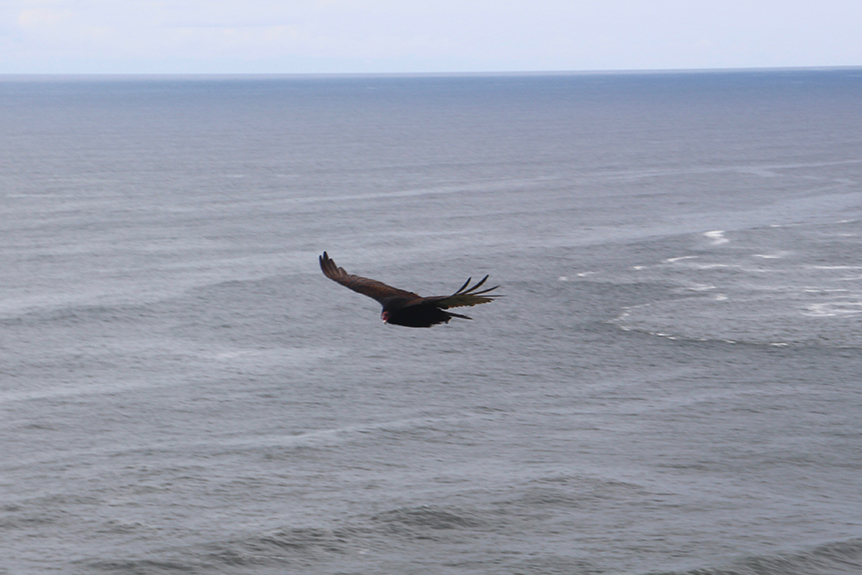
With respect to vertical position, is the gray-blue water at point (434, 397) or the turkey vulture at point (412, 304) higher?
the turkey vulture at point (412, 304)

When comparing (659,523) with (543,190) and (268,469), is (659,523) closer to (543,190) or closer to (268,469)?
(268,469)

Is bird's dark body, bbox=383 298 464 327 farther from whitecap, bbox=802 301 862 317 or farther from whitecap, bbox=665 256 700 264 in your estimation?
whitecap, bbox=665 256 700 264

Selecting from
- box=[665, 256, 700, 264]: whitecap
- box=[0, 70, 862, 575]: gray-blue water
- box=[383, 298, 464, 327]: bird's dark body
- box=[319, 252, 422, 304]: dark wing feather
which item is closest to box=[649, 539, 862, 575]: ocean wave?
A: box=[0, 70, 862, 575]: gray-blue water

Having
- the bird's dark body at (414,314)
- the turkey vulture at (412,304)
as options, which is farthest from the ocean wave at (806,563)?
the bird's dark body at (414,314)

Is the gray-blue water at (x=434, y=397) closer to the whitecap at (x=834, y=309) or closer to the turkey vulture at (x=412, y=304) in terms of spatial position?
the whitecap at (x=834, y=309)

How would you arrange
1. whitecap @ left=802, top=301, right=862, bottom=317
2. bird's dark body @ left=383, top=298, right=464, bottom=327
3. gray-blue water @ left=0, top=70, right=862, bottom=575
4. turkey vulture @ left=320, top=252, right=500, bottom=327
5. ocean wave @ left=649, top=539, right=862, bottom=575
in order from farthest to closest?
whitecap @ left=802, top=301, right=862, bottom=317 < gray-blue water @ left=0, top=70, right=862, bottom=575 < ocean wave @ left=649, top=539, right=862, bottom=575 < bird's dark body @ left=383, top=298, right=464, bottom=327 < turkey vulture @ left=320, top=252, right=500, bottom=327

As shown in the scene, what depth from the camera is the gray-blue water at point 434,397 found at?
63.5 m

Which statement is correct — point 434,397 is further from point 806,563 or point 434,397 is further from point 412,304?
point 412,304

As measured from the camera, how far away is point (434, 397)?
78125mm

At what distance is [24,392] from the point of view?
252 feet

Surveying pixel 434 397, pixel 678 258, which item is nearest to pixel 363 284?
pixel 434 397

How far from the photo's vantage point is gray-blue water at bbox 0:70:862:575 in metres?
63.5

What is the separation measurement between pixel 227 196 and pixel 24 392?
72967 millimetres

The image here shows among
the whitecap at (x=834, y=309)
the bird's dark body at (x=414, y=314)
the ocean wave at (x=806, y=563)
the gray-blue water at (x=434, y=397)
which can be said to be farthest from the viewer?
the whitecap at (x=834, y=309)
